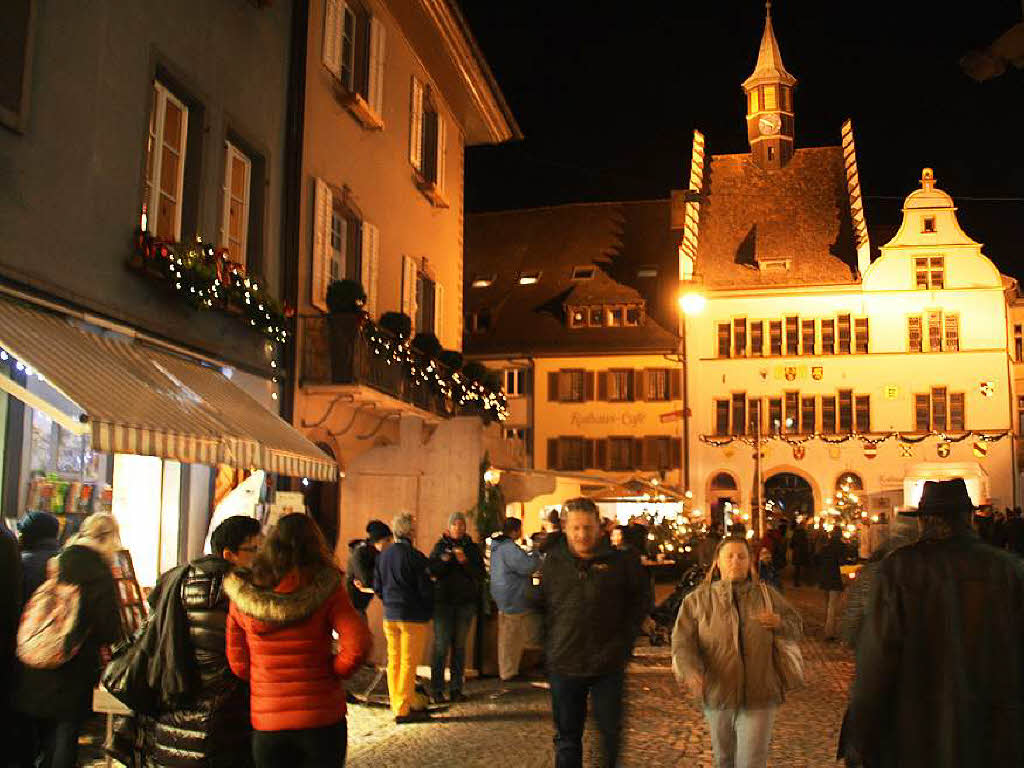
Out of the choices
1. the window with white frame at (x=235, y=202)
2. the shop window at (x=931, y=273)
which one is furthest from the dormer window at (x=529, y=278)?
the window with white frame at (x=235, y=202)

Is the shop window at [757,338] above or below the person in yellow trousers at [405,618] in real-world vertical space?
above

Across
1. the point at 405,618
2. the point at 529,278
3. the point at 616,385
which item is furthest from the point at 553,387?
the point at 405,618

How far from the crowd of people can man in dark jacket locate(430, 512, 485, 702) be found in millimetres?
4413

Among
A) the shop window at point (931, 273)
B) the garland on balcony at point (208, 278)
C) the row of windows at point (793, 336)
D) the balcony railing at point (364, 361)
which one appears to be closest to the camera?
the garland on balcony at point (208, 278)

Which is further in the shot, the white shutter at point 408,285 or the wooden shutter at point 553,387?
the wooden shutter at point 553,387

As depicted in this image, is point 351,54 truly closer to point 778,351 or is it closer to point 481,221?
point 778,351

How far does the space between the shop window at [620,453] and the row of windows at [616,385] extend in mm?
1542

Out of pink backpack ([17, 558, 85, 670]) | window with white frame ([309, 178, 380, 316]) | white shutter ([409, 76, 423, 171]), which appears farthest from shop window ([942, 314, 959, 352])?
pink backpack ([17, 558, 85, 670])

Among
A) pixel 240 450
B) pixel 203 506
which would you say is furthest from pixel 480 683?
pixel 240 450

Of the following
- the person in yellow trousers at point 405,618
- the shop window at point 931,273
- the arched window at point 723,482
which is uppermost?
the shop window at point 931,273

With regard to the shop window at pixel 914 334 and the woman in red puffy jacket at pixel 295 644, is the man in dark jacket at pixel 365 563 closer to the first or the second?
the woman in red puffy jacket at pixel 295 644

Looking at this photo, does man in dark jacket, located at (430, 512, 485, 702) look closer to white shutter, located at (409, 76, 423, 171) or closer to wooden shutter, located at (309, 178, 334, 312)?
wooden shutter, located at (309, 178, 334, 312)

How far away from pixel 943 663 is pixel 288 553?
2624 millimetres

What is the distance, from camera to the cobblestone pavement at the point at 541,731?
8.93m
